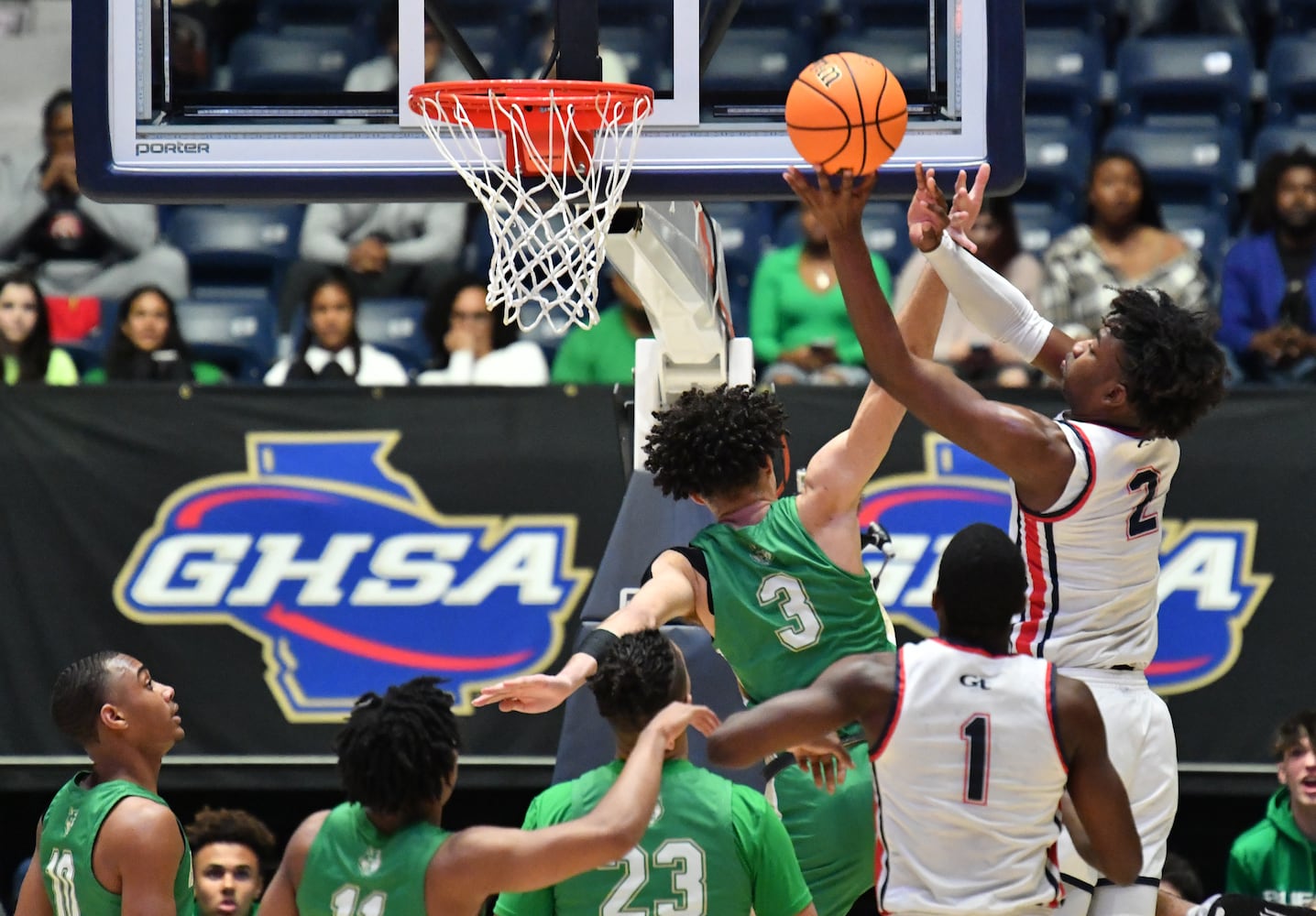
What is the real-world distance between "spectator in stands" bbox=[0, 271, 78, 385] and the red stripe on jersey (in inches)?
219

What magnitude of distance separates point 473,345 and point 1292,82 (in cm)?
462

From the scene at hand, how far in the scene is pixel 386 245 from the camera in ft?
31.9

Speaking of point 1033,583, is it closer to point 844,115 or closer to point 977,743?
point 977,743

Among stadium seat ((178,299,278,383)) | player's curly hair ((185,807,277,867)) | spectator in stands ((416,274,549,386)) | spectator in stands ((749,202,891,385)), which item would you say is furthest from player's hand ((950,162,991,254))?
stadium seat ((178,299,278,383))

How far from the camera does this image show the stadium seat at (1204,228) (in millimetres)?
9891

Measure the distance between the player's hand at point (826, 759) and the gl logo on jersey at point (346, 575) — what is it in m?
3.43

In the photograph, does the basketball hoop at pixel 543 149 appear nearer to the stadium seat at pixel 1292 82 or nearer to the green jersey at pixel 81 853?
the green jersey at pixel 81 853

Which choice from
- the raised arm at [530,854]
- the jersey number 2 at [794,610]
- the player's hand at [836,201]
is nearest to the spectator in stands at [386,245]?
the jersey number 2 at [794,610]

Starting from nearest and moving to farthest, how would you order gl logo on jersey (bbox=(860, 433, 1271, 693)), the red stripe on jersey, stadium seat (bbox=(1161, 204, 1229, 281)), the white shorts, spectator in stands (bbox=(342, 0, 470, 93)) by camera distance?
the white shorts
the red stripe on jersey
gl logo on jersey (bbox=(860, 433, 1271, 693))
spectator in stands (bbox=(342, 0, 470, 93))
stadium seat (bbox=(1161, 204, 1229, 281))

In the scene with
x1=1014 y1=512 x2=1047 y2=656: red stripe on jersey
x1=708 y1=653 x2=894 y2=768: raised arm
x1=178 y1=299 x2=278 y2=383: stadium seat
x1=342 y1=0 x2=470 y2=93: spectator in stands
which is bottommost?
x1=708 y1=653 x2=894 y2=768: raised arm

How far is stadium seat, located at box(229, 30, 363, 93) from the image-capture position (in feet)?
33.4

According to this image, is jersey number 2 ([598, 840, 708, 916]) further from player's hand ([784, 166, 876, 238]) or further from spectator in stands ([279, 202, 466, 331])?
spectator in stands ([279, 202, 466, 331])

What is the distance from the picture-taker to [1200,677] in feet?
25.6

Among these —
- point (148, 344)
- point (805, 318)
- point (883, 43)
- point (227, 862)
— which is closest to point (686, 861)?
point (227, 862)
